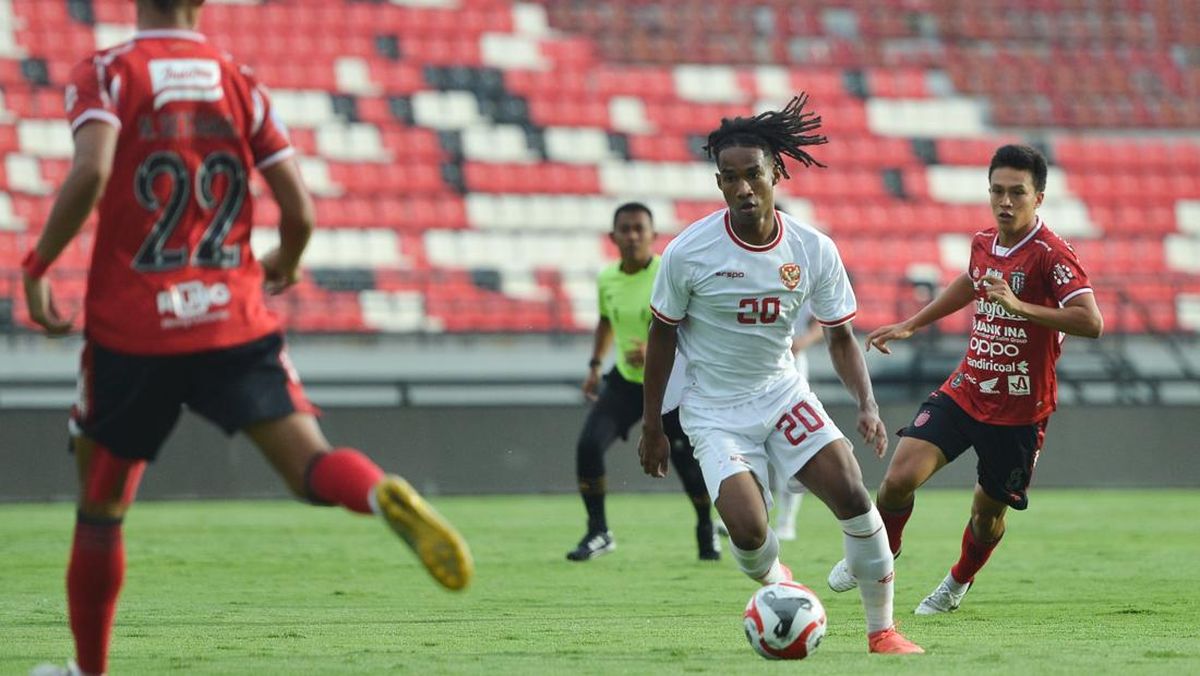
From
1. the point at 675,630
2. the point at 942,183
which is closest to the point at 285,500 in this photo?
the point at 675,630

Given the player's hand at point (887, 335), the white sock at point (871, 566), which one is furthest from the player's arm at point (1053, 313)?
the white sock at point (871, 566)

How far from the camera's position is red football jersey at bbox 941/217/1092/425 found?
8195 mm

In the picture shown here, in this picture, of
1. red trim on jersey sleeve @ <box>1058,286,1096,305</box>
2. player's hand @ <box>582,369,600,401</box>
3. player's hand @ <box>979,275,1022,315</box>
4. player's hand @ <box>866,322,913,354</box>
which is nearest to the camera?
player's hand @ <box>979,275,1022,315</box>

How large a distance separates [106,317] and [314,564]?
624cm

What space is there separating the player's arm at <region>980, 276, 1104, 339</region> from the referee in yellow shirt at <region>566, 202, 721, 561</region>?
153 inches

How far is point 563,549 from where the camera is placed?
40.9 ft

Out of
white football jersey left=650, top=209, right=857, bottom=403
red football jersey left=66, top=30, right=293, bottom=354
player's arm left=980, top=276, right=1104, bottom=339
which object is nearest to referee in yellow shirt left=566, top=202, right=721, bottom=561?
player's arm left=980, top=276, right=1104, bottom=339

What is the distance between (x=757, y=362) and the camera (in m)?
7.23

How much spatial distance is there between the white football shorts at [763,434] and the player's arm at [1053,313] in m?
0.99

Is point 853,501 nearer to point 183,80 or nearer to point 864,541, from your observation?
point 864,541

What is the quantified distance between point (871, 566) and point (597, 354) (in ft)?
17.5

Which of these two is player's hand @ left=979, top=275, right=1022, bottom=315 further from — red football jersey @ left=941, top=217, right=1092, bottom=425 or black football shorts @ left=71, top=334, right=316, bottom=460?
black football shorts @ left=71, top=334, right=316, bottom=460

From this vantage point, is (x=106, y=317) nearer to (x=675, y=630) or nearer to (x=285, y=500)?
(x=675, y=630)

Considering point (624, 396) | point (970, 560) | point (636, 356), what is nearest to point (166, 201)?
point (970, 560)
